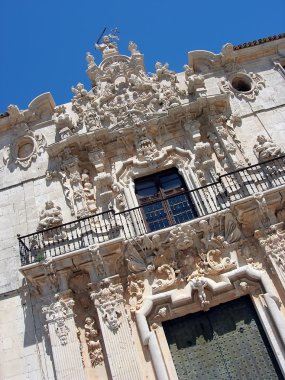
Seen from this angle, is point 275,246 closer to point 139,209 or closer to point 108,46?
point 139,209

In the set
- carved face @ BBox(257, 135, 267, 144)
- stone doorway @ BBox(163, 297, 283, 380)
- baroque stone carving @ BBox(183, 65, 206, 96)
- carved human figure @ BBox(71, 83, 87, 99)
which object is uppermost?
carved human figure @ BBox(71, 83, 87, 99)

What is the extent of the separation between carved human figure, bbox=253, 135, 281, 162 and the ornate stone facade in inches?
1.6

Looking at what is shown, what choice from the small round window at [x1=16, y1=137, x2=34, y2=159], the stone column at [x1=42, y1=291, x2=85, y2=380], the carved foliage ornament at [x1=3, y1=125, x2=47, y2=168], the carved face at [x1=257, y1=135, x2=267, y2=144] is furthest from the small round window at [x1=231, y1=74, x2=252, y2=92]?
the stone column at [x1=42, y1=291, x2=85, y2=380]

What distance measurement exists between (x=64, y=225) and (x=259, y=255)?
384cm

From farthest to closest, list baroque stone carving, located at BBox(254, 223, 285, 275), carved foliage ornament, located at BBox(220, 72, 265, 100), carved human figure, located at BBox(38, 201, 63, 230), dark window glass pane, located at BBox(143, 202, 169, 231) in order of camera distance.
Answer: carved foliage ornament, located at BBox(220, 72, 265, 100), carved human figure, located at BBox(38, 201, 63, 230), dark window glass pane, located at BBox(143, 202, 169, 231), baroque stone carving, located at BBox(254, 223, 285, 275)

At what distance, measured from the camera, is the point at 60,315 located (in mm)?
8234

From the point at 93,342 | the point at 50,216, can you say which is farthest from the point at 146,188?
the point at 93,342

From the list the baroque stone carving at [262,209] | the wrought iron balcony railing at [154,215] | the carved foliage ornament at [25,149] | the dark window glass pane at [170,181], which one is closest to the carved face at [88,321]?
the wrought iron balcony railing at [154,215]

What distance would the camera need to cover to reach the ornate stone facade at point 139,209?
8.16 metres

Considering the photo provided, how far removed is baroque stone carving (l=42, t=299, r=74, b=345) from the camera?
8.02 meters

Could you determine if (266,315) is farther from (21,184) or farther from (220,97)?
(21,184)

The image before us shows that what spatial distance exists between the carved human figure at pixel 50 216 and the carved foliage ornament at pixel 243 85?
5294 mm

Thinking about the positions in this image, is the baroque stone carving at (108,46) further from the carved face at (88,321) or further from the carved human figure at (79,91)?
the carved face at (88,321)

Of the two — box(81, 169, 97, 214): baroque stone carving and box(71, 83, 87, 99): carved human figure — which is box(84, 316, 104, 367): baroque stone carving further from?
box(71, 83, 87, 99): carved human figure
